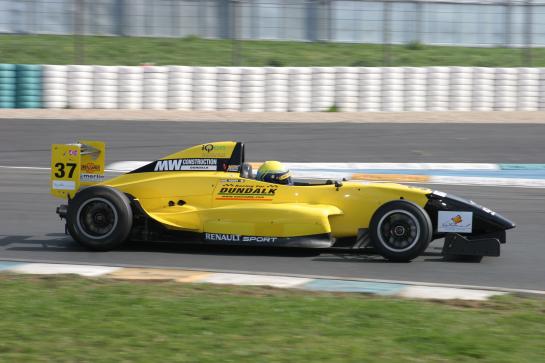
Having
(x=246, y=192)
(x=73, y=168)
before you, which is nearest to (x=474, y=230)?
(x=246, y=192)

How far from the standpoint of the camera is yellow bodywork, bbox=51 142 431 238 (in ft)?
29.4

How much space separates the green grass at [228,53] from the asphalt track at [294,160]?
5.22 meters

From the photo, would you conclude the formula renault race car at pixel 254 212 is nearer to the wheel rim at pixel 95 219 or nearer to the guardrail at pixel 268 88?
the wheel rim at pixel 95 219

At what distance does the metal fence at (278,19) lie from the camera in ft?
82.5

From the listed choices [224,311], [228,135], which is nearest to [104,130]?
[228,135]

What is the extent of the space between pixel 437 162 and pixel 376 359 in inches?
442

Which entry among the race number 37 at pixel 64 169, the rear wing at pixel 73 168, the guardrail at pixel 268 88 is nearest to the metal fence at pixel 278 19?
the guardrail at pixel 268 88

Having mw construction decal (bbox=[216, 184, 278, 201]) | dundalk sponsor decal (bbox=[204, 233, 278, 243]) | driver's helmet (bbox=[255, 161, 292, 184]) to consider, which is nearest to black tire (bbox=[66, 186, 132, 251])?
dundalk sponsor decal (bbox=[204, 233, 278, 243])

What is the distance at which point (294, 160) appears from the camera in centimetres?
1633

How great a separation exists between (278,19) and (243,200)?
54.9ft

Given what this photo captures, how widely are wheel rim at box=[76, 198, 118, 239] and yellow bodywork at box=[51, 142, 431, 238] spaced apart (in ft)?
1.18

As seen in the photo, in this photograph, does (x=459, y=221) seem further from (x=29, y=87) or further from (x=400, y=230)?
(x=29, y=87)

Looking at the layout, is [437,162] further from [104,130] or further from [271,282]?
[271,282]

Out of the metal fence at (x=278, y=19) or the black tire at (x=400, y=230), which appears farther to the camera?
the metal fence at (x=278, y=19)
